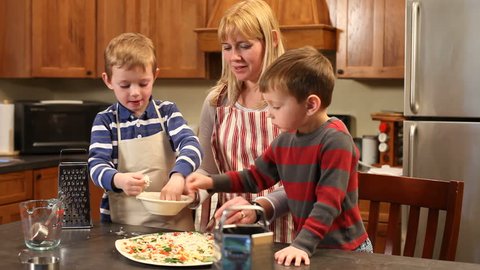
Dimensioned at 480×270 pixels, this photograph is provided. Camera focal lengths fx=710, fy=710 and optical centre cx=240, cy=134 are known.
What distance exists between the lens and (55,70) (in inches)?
156

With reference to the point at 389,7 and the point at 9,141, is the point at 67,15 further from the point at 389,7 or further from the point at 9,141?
the point at 389,7

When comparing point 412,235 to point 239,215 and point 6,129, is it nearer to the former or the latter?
point 239,215

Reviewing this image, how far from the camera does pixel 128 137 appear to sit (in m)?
1.90

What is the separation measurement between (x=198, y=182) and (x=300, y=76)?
0.34 m

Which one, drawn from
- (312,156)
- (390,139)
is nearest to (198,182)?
(312,156)

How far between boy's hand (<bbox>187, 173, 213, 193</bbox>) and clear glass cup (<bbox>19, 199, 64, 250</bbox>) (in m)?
0.29

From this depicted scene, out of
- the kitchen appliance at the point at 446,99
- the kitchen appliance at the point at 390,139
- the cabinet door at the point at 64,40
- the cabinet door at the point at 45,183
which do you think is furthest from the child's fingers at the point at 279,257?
the cabinet door at the point at 64,40

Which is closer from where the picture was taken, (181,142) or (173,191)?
(173,191)

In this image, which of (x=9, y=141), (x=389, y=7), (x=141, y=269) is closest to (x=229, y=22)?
(x=141, y=269)

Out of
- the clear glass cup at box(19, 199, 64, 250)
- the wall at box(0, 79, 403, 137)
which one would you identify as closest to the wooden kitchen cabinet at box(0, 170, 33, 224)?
the wall at box(0, 79, 403, 137)

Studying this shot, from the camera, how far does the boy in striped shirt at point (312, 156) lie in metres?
1.45

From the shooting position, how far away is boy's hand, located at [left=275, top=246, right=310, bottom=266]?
138 cm

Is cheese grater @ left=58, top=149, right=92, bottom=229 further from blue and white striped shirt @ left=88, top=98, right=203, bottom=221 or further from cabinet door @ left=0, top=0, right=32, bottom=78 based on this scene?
cabinet door @ left=0, top=0, right=32, bottom=78

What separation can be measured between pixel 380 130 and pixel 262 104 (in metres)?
1.49
